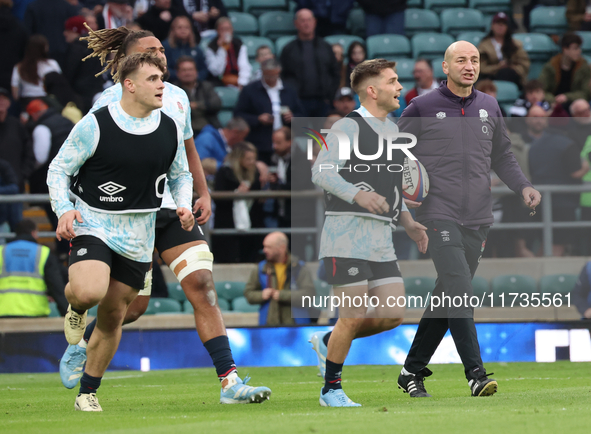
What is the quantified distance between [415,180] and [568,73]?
9.03 metres

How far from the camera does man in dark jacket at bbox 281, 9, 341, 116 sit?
44.9 ft

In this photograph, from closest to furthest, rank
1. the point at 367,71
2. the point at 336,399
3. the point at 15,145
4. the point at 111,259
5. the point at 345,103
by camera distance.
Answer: the point at 111,259, the point at 336,399, the point at 367,71, the point at 15,145, the point at 345,103

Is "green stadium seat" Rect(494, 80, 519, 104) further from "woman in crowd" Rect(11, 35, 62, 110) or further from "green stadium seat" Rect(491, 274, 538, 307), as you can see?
"woman in crowd" Rect(11, 35, 62, 110)

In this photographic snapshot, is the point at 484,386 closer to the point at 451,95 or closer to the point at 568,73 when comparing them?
the point at 451,95

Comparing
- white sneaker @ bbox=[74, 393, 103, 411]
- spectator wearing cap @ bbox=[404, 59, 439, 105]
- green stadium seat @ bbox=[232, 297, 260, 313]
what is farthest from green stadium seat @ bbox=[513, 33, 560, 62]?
white sneaker @ bbox=[74, 393, 103, 411]

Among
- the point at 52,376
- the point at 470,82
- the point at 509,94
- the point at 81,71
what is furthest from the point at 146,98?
the point at 509,94

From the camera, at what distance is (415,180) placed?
6.43 metres

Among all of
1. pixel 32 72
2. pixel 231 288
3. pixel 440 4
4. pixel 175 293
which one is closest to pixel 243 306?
pixel 231 288

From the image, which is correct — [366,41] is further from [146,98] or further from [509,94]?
[146,98]

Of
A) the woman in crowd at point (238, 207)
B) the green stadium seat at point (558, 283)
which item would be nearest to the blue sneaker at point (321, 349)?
the green stadium seat at point (558, 283)

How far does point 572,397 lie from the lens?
5934mm

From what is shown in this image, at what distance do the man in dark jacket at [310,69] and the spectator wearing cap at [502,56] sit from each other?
248 cm

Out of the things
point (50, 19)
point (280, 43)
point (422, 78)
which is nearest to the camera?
point (422, 78)

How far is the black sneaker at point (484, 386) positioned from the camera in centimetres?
604
